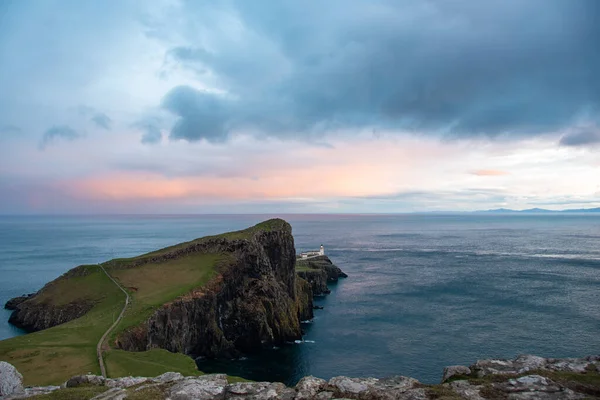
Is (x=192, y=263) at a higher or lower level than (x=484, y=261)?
higher

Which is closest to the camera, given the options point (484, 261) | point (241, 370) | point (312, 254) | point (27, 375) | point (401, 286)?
point (27, 375)

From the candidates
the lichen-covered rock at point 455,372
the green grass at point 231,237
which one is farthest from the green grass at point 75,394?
the green grass at point 231,237

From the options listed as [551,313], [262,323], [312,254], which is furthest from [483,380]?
[312,254]

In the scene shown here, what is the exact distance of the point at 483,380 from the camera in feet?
58.4

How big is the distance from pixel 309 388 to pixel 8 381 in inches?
635

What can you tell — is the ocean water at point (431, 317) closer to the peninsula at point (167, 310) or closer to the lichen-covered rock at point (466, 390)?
the peninsula at point (167, 310)

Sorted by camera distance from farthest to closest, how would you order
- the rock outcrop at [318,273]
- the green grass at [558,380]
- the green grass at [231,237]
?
the rock outcrop at [318,273], the green grass at [231,237], the green grass at [558,380]

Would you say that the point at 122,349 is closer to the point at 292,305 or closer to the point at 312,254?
the point at 292,305

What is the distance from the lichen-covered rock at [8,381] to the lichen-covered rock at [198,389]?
347 inches

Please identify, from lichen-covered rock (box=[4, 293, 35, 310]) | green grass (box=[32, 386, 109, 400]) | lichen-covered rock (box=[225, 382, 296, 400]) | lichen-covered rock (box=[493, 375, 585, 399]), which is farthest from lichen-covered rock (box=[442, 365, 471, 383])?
lichen-covered rock (box=[4, 293, 35, 310])

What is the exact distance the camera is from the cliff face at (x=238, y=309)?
53500 mm

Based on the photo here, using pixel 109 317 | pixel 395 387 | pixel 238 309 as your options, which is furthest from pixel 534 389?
pixel 238 309

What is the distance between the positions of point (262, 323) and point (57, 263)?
4645 inches

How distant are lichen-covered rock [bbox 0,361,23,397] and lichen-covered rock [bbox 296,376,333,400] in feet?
49.9
